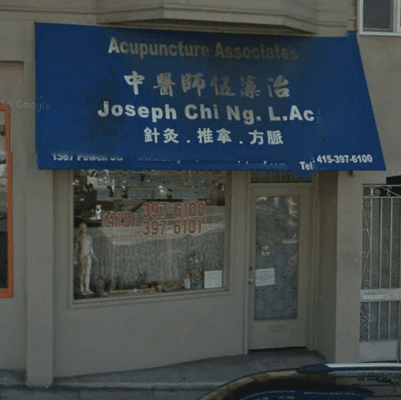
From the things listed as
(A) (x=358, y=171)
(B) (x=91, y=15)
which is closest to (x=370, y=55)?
(A) (x=358, y=171)

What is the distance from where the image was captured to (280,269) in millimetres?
10125

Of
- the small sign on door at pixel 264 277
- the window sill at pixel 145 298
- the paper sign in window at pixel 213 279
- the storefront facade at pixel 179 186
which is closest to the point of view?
the storefront facade at pixel 179 186

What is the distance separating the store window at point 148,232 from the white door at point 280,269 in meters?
0.66

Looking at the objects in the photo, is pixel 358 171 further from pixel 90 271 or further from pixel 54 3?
Answer: pixel 54 3

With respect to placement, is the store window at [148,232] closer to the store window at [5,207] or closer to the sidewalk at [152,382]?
the store window at [5,207]

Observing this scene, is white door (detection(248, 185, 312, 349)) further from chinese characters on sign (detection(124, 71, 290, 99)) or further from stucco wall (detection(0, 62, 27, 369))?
stucco wall (detection(0, 62, 27, 369))

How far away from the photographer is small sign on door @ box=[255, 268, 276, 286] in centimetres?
1002

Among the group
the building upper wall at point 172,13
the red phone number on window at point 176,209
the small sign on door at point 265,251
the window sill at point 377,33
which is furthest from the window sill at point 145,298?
the window sill at point 377,33

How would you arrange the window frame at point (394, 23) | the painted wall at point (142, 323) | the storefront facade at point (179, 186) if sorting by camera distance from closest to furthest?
1. the storefront facade at point (179, 186)
2. the painted wall at point (142, 323)
3. the window frame at point (394, 23)

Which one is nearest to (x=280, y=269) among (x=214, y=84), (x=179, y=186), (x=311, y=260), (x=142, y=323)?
(x=311, y=260)

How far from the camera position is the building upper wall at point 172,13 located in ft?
26.9

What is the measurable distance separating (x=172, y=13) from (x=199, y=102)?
3.61 feet

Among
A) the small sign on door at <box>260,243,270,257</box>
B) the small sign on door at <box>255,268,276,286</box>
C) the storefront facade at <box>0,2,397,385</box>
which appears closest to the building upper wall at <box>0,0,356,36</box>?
the storefront facade at <box>0,2,397,385</box>

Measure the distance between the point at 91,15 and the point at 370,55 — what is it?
3.61 metres
